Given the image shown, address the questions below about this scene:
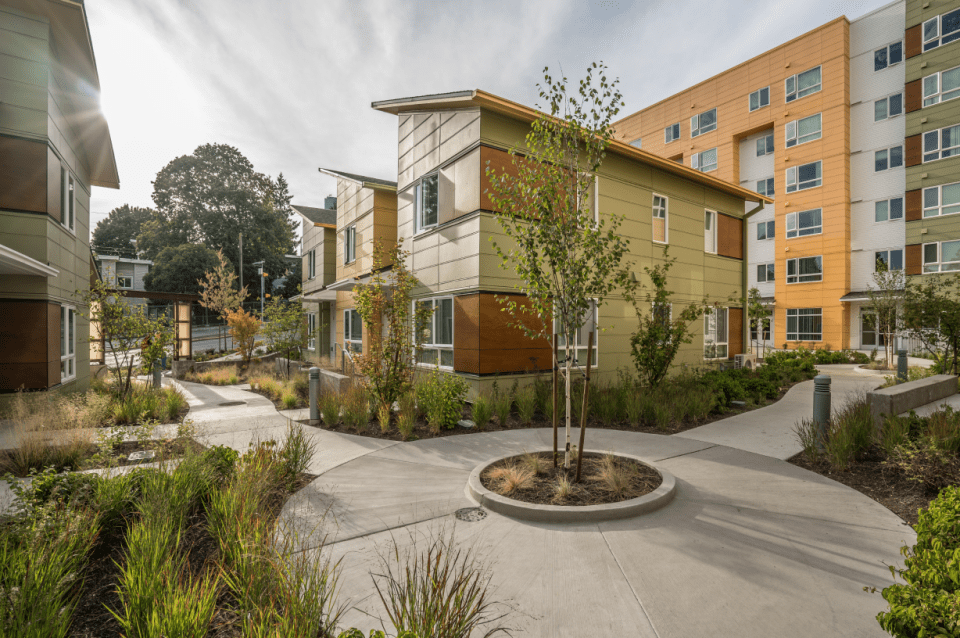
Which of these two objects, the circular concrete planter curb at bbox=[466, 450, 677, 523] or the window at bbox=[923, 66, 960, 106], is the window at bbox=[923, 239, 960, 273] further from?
the circular concrete planter curb at bbox=[466, 450, 677, 523]

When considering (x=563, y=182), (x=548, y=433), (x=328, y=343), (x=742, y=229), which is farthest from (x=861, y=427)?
(x=328, y=343)

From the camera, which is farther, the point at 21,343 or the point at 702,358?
the point at 702,358

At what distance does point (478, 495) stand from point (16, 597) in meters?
3.65

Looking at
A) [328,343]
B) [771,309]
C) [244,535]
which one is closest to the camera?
[244,535]

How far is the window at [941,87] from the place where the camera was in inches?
869

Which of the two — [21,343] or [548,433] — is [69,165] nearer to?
[21,343]

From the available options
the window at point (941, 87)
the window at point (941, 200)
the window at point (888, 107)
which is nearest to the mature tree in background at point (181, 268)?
the window at point (888, 107)

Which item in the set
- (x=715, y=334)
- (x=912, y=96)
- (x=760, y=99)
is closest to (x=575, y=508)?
(x=715, y=334)

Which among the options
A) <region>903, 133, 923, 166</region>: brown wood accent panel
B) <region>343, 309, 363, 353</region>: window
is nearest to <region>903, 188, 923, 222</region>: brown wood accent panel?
<region>903, 133, 923, 166</region>: brown wood accent panel

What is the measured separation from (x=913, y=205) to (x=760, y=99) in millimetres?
11779

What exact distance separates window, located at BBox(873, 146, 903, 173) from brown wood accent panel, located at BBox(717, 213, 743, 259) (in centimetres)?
1552

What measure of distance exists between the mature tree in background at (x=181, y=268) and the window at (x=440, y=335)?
113ft

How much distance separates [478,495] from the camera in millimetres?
4977

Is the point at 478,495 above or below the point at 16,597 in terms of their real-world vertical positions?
below
